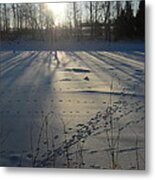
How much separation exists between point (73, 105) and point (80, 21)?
0.36 m

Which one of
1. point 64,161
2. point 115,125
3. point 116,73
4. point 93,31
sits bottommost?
point 64,161

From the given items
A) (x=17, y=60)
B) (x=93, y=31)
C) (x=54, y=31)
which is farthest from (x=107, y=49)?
(x=17, y=60)

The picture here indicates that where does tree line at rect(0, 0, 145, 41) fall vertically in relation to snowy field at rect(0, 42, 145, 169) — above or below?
above

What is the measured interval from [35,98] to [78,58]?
253mm

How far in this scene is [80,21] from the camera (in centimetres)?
226

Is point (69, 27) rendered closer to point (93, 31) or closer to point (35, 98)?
point (93, 31)

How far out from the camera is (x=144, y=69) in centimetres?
220

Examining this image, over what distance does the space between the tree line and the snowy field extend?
0.05 meters

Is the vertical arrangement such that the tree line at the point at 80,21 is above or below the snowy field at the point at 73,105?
above

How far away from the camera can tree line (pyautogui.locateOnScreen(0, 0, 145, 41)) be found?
87.1 inches

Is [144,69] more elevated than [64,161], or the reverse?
[144,69]

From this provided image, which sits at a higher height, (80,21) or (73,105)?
(80,21)

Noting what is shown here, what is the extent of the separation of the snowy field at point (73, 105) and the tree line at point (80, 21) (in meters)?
0.05

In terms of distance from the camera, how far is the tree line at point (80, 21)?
221 cm
